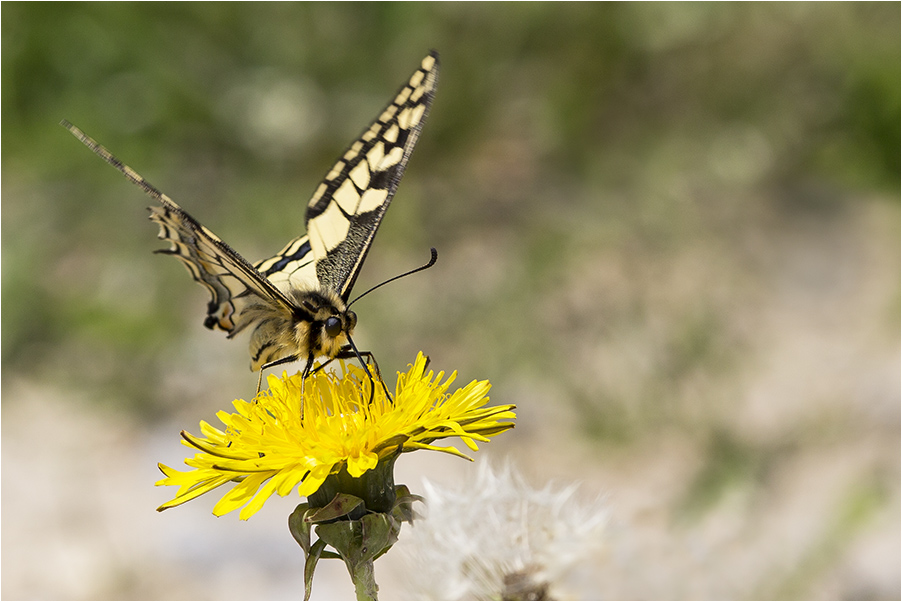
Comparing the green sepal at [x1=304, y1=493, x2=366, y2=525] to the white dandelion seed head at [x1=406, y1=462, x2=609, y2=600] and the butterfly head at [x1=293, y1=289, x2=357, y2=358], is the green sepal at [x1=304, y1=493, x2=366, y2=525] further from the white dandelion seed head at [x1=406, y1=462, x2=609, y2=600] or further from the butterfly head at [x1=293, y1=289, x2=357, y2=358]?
the butterfly head at [x1=293, y1=289, x2=357, y2=358]

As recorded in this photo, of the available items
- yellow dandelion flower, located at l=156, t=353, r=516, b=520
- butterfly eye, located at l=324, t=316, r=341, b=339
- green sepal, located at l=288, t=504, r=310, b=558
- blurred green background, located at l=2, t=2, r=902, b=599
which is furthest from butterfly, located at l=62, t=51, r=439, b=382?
blurred green background, located at l=2, t=2, r=902, b=599

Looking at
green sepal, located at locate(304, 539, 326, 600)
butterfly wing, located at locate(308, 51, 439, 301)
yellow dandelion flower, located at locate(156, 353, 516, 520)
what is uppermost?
butterfly wing, located at locate(308, 51, 439, 301)

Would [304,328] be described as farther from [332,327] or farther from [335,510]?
[335,510]

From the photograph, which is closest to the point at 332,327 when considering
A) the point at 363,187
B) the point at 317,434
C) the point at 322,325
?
the point at 322,325

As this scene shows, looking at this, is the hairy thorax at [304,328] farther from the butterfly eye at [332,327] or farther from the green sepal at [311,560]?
the green sepal at [311,560]

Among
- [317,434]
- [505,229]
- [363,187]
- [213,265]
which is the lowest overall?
[317,434]
